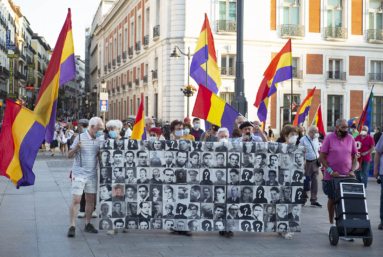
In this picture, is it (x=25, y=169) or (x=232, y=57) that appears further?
(x=232, y=57)

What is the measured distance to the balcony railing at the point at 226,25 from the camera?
30141 mm

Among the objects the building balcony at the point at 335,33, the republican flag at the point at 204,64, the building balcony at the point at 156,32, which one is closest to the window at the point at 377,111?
the building balcony at the point at 335,33

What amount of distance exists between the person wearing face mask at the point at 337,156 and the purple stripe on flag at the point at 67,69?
3853mm

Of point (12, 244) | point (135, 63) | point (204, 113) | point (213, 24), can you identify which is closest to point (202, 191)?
point (204, 113)

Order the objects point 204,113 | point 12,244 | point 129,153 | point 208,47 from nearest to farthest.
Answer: point 12,244, point 129,153, point 204,113, point 208,47

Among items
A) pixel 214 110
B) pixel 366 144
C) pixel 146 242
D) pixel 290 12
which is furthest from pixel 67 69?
pixel 290 12

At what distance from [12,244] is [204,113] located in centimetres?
377

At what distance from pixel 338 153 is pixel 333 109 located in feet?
86.0

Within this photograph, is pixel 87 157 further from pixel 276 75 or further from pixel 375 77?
pixel 375 77

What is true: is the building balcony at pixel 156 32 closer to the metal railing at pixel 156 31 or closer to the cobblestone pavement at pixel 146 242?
the metal railing at pixel 156 31

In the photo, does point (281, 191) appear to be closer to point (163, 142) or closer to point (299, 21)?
point (163, 142)

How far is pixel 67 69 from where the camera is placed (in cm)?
685

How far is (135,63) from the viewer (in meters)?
40.3

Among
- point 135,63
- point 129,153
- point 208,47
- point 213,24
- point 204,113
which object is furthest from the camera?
point 135,63
